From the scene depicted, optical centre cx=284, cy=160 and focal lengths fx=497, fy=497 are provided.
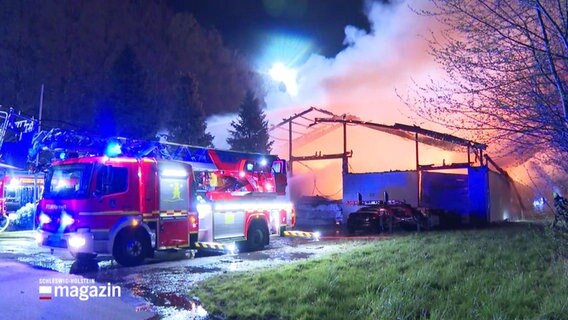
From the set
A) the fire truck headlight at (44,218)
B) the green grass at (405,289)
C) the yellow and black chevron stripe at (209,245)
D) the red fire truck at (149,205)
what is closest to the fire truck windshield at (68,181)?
the red fire truck at (149,205)

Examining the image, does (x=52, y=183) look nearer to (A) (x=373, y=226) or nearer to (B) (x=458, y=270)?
(B) (x=458, y=270)

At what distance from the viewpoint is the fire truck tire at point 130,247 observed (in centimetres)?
1134

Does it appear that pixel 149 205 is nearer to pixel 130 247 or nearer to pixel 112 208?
pixel 112 208

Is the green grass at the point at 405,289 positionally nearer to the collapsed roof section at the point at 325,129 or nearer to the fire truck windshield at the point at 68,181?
the fire truck windshield at the point at 68,181

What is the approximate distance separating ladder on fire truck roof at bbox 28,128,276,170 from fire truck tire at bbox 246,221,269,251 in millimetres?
2193

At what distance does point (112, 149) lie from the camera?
11805 mm

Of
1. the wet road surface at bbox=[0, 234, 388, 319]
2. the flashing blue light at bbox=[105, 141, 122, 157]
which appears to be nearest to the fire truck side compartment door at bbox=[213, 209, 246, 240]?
the wet road surface at bbox=[0, 234, 388, 319]

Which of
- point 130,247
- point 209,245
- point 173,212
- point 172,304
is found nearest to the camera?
point 172,304

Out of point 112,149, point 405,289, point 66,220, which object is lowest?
point 405,289

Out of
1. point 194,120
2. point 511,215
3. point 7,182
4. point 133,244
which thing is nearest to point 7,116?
point 133,244

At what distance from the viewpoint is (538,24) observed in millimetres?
6086

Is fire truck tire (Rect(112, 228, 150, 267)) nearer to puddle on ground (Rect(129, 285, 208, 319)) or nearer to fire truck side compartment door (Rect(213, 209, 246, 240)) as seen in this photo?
fire truck side compartment door (Rect(213, 209, 246, 240))

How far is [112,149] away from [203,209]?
2915 millimetres

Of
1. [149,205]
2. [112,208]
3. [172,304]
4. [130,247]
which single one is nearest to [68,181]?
[112,208]
